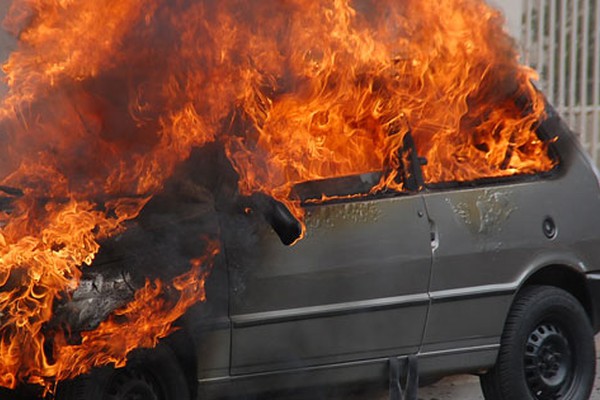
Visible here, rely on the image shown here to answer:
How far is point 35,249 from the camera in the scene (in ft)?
19.6

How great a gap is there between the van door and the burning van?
1 cm

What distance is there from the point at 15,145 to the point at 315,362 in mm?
1794

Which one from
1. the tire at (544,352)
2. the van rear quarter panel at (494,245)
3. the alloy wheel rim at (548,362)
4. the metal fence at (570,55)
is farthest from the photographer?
the metal fence at (570,55)

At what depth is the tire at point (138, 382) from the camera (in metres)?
6.17

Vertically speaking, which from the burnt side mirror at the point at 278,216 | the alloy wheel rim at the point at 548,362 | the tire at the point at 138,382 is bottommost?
the alloy wheel rim at the point at 548,362

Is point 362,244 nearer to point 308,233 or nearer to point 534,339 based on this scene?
point 308,233

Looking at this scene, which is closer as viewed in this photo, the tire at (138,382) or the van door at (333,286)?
the tire at (138,382)

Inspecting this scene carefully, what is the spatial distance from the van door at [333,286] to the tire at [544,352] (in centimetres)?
67

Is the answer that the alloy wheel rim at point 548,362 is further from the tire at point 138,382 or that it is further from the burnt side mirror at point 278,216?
the tire at point 138,382

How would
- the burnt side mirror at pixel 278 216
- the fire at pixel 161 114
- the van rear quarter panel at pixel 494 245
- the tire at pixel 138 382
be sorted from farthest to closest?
the van rear quarter panel at pixel 494 245 < the burnt side mirror at pixel 278 216 < the tire at pixel 138 382 < the fire at pixel 161 114

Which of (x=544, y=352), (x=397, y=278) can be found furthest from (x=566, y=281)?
(x=397, y=278)

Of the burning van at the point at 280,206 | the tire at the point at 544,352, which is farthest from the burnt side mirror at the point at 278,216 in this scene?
the tire at the point at 544,352

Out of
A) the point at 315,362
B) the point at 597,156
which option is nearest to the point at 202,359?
the point at 315,362

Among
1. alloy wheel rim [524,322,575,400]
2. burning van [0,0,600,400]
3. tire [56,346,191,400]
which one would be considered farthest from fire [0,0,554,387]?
alloy wheel rim [524,322,575,400]
